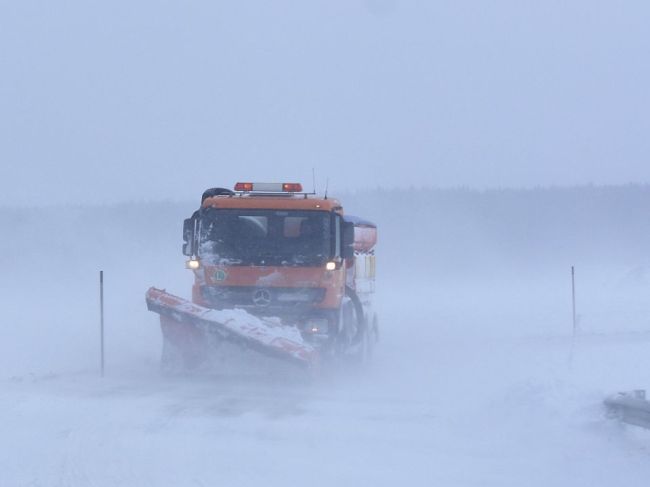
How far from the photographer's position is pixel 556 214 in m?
88.2

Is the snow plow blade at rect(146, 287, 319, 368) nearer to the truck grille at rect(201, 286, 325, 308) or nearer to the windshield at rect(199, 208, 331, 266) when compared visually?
the truck grille at rect(201, 286, 325, 308)

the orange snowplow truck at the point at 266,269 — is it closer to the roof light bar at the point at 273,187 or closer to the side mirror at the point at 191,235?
the side mirror at the point at 191,235

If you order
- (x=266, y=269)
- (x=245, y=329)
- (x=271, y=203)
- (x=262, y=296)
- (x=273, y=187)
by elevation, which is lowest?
(x=245, y=329)

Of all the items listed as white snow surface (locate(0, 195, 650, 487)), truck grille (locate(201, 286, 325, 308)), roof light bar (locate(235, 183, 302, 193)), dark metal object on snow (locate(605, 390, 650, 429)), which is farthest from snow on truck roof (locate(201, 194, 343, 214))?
dark metal object on snow (locate(605, 390, 650, 429))

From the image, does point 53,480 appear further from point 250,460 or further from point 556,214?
point 556,214

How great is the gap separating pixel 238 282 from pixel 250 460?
22.8 ft

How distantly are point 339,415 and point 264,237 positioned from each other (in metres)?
4.85

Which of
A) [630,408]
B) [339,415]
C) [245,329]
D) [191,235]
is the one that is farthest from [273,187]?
A: [630,408]

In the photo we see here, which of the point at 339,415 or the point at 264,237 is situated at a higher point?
the point at 264,237

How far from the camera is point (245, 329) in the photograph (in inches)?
571

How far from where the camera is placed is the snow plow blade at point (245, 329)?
14227 mm

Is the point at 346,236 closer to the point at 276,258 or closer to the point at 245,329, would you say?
the point at 276,258

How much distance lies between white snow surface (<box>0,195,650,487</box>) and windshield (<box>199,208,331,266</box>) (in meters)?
1.84

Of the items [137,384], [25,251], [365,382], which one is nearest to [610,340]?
[365,382]
